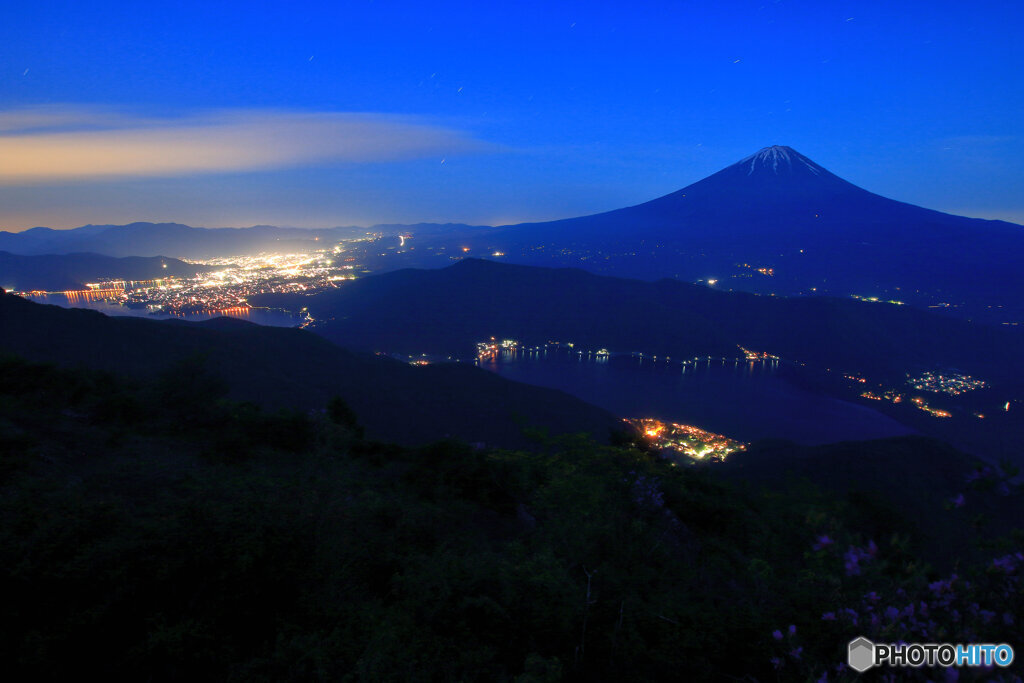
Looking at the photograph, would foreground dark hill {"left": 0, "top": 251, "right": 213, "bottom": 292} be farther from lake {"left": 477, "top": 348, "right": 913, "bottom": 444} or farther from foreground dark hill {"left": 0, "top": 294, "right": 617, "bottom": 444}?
lake {"left": 477, "top": 348, "right": 913, "bottom": 444}

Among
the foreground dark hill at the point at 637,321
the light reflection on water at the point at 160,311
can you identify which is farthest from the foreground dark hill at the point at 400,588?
the light reflection on water at the point at 160,311

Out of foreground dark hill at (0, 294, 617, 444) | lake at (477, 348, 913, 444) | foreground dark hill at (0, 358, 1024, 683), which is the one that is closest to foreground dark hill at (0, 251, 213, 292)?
foreground dark hill at (0, 294, 617, 444)

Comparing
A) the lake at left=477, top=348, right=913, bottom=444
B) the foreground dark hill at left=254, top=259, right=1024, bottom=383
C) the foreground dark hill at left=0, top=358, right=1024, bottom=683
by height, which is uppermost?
the foreground dark hill at left=0, top=358, right=1024, bottom=683

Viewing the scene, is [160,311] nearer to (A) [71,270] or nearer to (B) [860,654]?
(A) [71,270]

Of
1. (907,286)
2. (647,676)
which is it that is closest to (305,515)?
(647,676)

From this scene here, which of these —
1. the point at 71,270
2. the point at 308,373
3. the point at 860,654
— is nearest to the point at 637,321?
the point at 308,373

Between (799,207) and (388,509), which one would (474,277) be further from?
(799,207)
